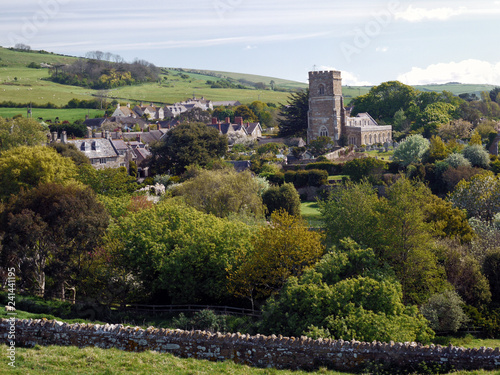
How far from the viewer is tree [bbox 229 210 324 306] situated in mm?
26422

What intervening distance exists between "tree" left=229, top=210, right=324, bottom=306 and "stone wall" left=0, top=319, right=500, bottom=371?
356 inches

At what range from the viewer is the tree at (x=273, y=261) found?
26.4m

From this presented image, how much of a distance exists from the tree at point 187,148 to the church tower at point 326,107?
849 inches

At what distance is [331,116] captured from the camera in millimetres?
86250

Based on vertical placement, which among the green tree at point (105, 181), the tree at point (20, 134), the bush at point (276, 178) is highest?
the tree at point (20, 134)

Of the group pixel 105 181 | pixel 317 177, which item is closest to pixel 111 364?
pixel 105 181

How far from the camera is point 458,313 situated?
24953 mm

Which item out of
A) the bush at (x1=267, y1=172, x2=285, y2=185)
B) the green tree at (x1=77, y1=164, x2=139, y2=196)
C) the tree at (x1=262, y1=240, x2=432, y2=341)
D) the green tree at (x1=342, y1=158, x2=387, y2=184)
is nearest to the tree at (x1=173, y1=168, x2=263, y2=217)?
the green tree at (x1=77, y1=164, x2=139, y2=196)

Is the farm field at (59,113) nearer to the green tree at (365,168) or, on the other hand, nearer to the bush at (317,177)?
the bush at (317,177)

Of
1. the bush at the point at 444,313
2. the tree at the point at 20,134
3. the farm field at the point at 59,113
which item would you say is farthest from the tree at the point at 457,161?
the farm field at the point at 59,113

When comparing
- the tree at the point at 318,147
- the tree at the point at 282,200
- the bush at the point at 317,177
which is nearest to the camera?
the tree at the point at 282,200

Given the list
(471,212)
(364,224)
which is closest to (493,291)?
(364,224)

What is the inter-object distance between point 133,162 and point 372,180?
32.6 m

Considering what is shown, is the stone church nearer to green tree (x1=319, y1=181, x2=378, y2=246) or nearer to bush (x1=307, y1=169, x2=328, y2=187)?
bush (x1=307, y1=169, x2=328, y2=187)
